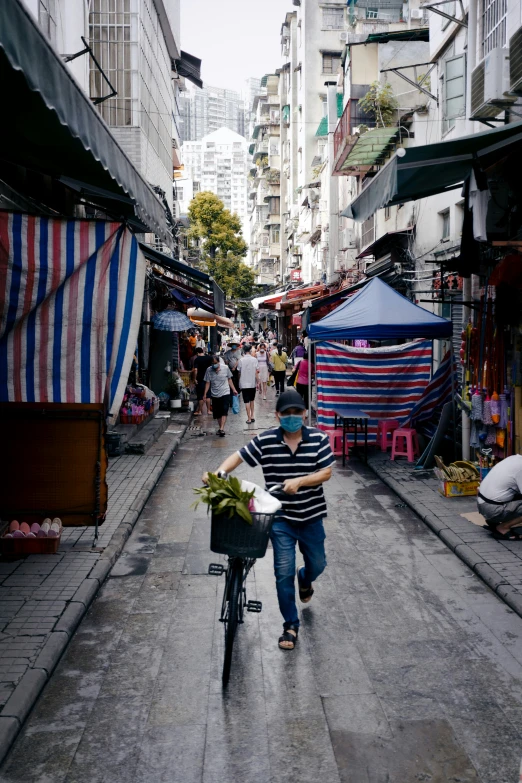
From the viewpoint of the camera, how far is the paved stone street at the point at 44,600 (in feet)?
16.4

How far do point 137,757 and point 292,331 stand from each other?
47.7 m

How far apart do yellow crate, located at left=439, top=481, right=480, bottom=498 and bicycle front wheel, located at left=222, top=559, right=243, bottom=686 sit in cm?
593

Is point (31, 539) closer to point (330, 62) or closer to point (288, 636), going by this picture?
point (288, 636)

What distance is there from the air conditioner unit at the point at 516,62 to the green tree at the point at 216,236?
Result: 44.4 m

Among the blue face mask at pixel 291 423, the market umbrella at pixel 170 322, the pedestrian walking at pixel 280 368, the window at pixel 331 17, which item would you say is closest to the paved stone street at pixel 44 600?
the blue face mask at pixel 291 423

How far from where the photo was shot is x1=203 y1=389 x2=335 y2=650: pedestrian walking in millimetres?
5680

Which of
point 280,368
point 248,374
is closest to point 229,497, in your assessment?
point 248,374

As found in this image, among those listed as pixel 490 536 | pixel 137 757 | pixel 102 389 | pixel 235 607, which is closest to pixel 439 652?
pixel 235 607

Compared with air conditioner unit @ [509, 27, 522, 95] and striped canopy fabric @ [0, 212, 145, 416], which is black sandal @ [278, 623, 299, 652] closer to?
striped canopy fabric @ [0, 212, 145, 416]

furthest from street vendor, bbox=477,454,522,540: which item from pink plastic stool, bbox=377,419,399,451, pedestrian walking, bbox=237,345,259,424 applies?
pedestrian walking, bbox=237,345,259,424

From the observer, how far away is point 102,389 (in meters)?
7.48

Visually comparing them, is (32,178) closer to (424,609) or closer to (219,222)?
(424,609)

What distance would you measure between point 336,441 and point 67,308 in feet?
28.2

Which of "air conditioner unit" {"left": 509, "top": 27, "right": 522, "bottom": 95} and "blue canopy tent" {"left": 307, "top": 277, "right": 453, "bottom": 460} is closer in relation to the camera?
"air conditioner unit" {"left": 509, "top": 27, "right": 522, "bottom": 95}
